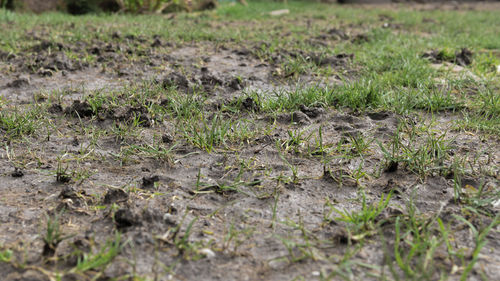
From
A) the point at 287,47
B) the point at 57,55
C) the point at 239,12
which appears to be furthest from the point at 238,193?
the point at 239,12

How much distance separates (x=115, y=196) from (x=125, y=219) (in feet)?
0.86

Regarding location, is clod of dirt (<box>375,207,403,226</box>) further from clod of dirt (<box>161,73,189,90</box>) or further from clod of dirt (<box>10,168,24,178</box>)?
clod of dirt (<box>161,73,189,90</box>)

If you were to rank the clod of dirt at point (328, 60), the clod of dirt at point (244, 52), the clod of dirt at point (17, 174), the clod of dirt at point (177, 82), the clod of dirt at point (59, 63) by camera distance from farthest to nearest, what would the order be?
the clod of dirt at point (244, 52) → the clod of dirt at point (328, 60) → the clod of dirt at point (59, 63) → the clod of dirt at point (177, 82) → the clod of dirt at point (17, 174)

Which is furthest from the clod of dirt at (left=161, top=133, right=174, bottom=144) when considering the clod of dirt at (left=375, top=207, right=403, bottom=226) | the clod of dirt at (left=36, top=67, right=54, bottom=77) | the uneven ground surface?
the clod of dirt at (left=36, top=67, right=54, bottom=77)

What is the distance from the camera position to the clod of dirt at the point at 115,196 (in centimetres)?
213

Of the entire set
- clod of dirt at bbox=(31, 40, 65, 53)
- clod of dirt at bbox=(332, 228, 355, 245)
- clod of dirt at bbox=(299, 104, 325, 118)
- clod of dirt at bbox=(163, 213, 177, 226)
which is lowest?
clod of dirt at bbox=(332, 228, 355, 245)

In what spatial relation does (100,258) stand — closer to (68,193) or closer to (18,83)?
(68,193)

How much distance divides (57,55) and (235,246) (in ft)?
12.8

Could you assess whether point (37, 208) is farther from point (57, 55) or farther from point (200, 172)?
point (57, 55)

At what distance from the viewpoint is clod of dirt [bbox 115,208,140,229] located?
192 centimetres

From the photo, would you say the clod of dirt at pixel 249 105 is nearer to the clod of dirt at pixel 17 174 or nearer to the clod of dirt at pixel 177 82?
the clod of dirt at pixel 177 82

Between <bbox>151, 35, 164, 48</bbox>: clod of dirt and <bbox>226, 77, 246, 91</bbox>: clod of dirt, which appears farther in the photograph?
<bbox>151, 35, 164, 48</bbox>: clod of dirt

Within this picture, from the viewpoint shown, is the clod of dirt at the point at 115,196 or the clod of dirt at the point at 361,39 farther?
the clod of dirt at the point at 361,39

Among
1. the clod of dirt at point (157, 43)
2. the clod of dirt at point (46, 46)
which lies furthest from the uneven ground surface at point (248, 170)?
the clod of dirt at point (157, 43)
